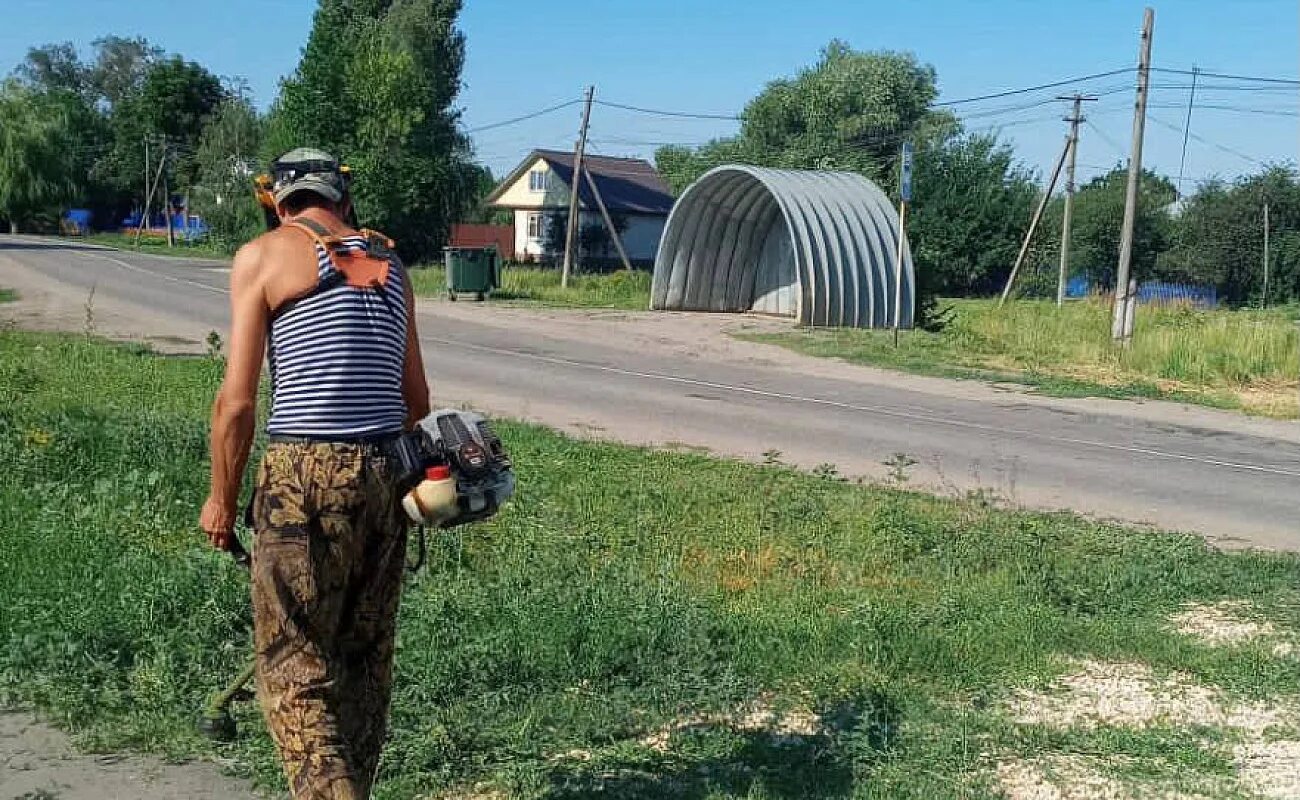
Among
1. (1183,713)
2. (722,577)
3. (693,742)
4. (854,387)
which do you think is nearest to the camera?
(693,742)

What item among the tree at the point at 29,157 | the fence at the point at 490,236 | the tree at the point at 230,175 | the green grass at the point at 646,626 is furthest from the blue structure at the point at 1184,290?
the tree at the point at 29,157

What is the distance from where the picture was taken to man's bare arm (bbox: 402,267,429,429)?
12.6 feet

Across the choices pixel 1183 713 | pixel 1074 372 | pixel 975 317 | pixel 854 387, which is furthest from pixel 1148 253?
pixel 1183 713

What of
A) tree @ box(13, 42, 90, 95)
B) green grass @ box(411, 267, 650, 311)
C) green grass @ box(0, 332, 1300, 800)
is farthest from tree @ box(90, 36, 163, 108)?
green grass @ box(0, 332, 1300, 800)

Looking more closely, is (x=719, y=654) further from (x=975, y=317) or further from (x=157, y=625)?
(x=975, y=317)

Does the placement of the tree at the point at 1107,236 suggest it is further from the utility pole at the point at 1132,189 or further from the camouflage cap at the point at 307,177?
the camouflage cap at the point at 307,177

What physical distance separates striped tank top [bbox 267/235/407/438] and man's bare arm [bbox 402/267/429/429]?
0.20 metres

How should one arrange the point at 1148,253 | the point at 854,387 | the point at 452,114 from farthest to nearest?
the point at 1148,253 < the point at 452,114 < the point at 854,387

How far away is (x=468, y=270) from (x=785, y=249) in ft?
24.4

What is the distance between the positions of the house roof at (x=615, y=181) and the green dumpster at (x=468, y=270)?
31769 millimetres

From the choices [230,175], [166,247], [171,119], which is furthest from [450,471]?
[171,119]

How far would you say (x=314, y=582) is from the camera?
11.7 feet

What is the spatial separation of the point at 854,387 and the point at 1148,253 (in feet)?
148

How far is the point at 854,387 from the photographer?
17.5 m
